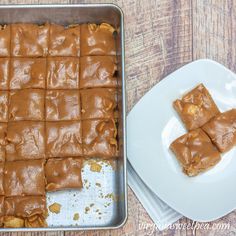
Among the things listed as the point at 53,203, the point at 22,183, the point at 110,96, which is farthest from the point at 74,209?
the point at 110,96

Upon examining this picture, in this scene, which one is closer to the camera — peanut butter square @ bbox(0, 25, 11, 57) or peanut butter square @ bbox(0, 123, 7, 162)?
peanut butter square @ bbox(0, 123, 7, 162)

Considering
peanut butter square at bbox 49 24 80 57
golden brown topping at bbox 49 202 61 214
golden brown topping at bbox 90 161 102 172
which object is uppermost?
peanut butter square at bbox 49 24 80 57

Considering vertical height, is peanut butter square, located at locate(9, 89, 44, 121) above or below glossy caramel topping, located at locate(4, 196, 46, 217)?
above

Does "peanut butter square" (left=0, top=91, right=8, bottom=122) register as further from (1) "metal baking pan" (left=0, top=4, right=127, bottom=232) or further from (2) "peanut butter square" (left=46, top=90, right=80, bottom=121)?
(1) "metal baking pan" (left=0, top=4, right=127, bottom=232)

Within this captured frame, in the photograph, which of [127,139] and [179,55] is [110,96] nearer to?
[127,139]

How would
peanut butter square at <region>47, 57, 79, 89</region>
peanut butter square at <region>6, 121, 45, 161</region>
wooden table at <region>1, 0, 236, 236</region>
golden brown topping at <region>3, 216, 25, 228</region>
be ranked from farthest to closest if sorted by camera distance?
wooden table at <region>1, 0, 236, 236</region> → peanut butter square at <region>47, 57, 79, 89</region> → peanut butter square at <region>6, 121, 45, 161</region> → golden brown topping at <region>3, 216, 25, 228</region>

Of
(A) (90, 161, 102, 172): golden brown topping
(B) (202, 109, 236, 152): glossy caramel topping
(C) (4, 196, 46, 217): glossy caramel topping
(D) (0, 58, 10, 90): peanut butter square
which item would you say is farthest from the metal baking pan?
(B) (202, 109, 236, 152): glossy caramel topping

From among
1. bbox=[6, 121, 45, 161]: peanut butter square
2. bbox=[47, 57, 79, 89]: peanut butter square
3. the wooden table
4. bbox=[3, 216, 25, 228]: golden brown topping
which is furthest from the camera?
the wooden table

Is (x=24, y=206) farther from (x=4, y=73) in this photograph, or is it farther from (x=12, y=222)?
(x=4, y=73)

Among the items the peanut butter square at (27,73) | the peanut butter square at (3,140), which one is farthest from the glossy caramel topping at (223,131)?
the peanut butter square at (3,140)
